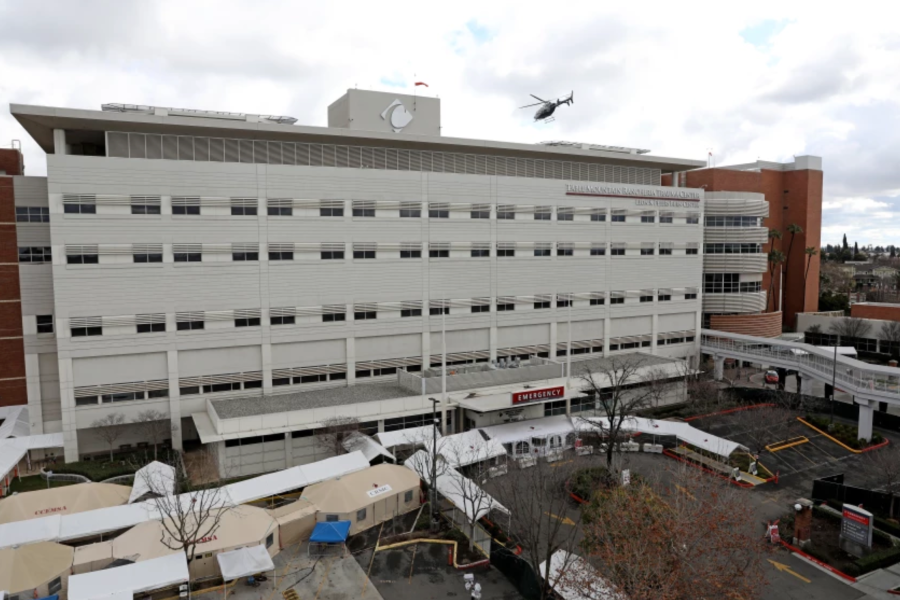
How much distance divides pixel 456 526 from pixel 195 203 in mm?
25666

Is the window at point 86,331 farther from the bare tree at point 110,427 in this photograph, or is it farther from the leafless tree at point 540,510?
the leafless tree at point 540,510

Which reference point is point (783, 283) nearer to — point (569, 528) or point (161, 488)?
point (569, 528)

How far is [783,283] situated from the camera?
245 feet

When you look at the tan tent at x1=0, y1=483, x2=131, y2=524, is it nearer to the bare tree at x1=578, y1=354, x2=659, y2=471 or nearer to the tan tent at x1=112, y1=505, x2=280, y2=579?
the tan tent at x1=112, y1=505, x2=280, y2=579

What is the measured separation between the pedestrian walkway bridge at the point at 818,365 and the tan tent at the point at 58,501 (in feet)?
149

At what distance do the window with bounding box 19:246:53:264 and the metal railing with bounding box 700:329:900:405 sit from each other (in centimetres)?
5640

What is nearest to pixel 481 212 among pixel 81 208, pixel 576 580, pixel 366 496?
pixel 366 496

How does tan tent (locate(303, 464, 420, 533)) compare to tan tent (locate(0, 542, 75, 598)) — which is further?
tan tent (locate(303, 464, 420, 533))

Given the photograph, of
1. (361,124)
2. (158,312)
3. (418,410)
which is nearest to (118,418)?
(158,312)

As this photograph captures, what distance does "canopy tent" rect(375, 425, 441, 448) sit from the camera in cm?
3501

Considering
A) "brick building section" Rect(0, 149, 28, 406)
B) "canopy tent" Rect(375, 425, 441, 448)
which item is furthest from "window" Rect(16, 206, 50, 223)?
"canopy tent" Rect(375, 425, 441, 448)

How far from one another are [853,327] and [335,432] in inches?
2458

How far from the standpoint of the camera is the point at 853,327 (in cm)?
6662

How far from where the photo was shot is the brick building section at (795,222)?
71.9m
